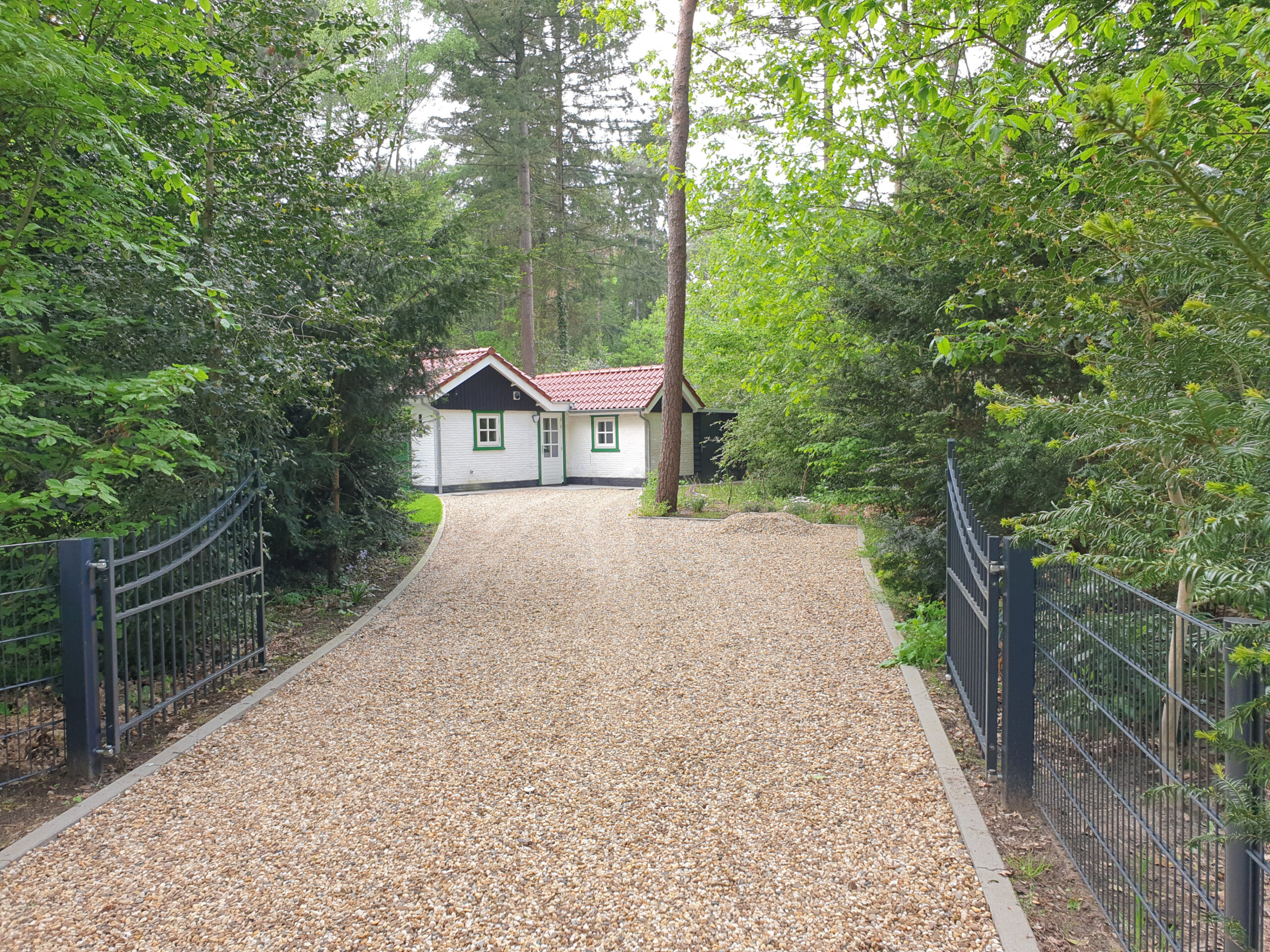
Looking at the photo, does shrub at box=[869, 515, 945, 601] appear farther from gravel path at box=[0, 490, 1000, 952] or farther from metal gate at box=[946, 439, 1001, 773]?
metal gate at box=[946, 439, 1001, 773]

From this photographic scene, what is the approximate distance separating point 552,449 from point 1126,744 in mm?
22153

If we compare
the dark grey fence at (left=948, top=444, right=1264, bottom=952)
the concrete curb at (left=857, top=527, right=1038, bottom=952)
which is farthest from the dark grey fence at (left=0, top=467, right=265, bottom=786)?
the dark grey fence at (left=948, top=444, right=1264, bottom=952)

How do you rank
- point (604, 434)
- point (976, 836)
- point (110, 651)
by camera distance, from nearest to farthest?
point (976, 836), point (110, 651), point (604, 434)

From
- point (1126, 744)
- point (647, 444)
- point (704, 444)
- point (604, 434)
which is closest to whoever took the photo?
point (1126, 744)

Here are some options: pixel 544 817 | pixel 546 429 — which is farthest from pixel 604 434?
pixel 544 817

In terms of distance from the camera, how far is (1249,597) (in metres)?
1.55

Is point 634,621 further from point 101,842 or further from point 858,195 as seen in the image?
point 858,195

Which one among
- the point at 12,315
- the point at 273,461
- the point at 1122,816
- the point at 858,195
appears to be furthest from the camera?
the point at 858,195

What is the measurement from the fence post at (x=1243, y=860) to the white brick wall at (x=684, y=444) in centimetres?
2157

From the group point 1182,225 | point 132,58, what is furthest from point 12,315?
point 1182,225

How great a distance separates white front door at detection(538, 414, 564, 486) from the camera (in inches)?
953

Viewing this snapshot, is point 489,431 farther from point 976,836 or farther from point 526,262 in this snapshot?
point 976,836

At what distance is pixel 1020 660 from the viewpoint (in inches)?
138

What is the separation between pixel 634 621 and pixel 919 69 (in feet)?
16.7
